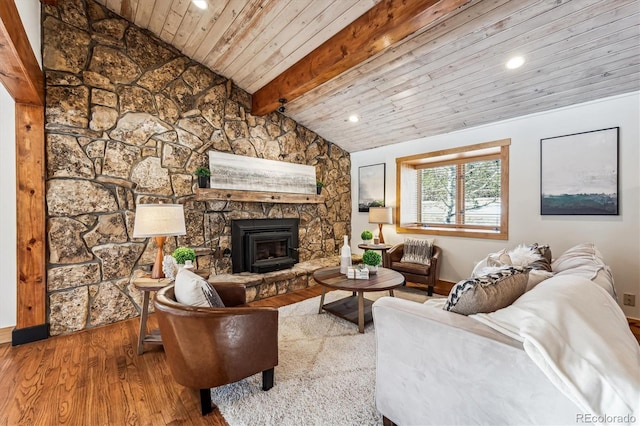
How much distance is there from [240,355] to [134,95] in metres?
3.09

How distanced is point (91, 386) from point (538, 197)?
4655 millimetres

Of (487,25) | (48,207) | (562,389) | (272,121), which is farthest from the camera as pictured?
(272,121)

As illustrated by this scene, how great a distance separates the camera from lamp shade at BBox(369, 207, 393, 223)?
4.61m

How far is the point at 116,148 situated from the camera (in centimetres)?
294

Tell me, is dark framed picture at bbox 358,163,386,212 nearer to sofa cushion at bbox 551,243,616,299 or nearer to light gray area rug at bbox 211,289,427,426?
light gray area rug at bbox 211,289,427,426

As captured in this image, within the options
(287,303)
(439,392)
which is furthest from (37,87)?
(439,392)

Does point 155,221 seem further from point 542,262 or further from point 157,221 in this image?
point 542,262

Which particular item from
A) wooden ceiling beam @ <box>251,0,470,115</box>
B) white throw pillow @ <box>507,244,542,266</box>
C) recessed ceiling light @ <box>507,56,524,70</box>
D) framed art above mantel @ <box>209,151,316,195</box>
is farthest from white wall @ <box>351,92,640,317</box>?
wooden ceiling beam @ <box>251,0,470,115</box>

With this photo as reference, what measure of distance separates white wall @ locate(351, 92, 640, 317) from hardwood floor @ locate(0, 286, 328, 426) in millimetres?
3663

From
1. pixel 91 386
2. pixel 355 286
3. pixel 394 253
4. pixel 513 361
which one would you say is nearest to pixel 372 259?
pixel 355 286

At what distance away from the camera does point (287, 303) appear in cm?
346

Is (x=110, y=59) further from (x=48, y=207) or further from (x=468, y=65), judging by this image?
(x=468, y=65)

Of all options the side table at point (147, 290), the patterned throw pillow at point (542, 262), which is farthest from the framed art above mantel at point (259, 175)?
the patterned throw pillow at point (542, 262)

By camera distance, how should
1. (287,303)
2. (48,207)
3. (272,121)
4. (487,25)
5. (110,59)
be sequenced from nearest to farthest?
1. (487,25)
2. (48,207)
3. (110,59)
4. (287,303)
5. (272,121)
